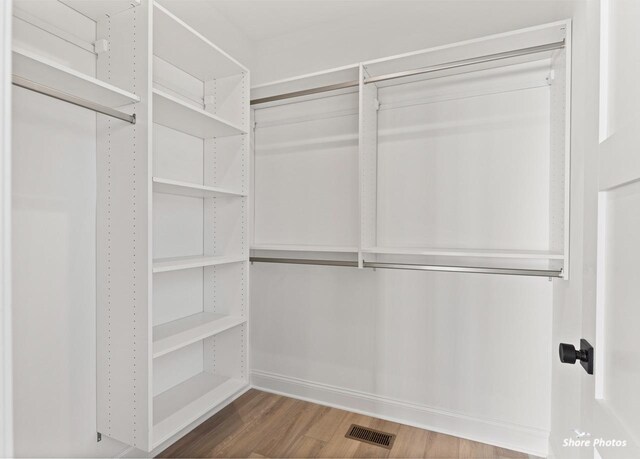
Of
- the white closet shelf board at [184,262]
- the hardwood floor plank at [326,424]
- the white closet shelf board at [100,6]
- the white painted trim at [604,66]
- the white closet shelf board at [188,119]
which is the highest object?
the white closet shelf board at [100,6]

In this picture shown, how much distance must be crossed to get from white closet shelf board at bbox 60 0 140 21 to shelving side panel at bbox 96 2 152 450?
3 cm

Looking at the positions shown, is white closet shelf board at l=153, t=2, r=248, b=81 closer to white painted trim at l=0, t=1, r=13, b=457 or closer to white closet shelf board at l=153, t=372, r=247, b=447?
white painted trim at l=0, t=1, r=13, b=457

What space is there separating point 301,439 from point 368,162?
5.36 feet

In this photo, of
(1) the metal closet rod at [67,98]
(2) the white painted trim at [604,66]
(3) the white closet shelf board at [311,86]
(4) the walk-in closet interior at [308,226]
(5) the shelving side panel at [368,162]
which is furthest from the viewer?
(3) the white closet shelf board at [311,86]

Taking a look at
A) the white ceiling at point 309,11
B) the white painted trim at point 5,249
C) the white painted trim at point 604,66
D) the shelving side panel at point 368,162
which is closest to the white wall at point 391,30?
the white ceiling at point 309,11

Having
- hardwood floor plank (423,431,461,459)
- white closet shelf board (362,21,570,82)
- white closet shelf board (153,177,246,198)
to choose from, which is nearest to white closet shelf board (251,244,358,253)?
white closet shelf board (153,177,246,198)

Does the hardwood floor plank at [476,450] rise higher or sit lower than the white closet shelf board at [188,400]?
lower

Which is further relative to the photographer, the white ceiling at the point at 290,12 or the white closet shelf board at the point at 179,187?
the white ceiling at the point at 290,12

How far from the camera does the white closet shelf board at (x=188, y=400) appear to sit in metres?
1.61

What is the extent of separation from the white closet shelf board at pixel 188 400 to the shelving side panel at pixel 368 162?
3.50 ft

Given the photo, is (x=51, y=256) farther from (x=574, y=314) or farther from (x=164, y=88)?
(x=574, y=314)

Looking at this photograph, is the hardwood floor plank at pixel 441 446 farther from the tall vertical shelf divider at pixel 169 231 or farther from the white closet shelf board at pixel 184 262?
the white closet shelf board at pixel 184 262

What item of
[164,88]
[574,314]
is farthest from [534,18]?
[164,88]

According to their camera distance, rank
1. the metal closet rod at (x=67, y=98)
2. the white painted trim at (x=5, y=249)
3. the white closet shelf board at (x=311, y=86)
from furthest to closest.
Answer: the white closet shelf board at (x=311, y=86)
the metal closet rod at (x=67, y=98)
the white painted trim at (x=5, y=249)
